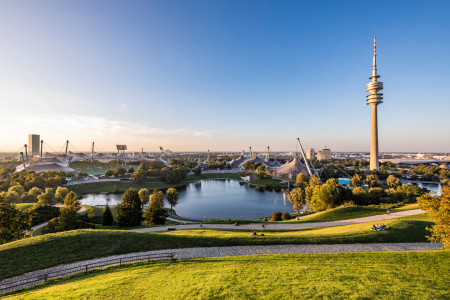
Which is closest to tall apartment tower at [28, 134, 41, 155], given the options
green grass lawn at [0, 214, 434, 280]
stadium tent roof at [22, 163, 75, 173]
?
stadium tent roof at [22, 163, 75, 173]

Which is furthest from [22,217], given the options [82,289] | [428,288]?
[428,288]

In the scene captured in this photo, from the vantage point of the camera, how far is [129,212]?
20906mm

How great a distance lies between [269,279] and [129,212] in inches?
746

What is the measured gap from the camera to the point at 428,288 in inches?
235

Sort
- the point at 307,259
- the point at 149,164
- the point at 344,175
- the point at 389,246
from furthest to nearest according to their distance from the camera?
the point at 149,164 → the point at 344,175 → the point at 389,246 → the point at 307,259

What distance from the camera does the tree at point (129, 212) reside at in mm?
20641

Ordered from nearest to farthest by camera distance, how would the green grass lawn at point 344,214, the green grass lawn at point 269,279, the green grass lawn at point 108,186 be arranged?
the green grass lawn at point 269,279
the green grass lawn at point 344,214
the green grass lawn at point 108,186

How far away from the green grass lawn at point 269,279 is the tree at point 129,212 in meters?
13.7

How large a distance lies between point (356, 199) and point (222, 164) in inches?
2943

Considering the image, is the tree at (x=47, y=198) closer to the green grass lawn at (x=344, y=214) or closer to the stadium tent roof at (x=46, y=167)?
the stadium tent roof at (x=46, y=167)

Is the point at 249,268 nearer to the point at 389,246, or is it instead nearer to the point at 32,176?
the point at 389,246

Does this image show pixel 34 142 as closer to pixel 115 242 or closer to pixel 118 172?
pixel 118 172

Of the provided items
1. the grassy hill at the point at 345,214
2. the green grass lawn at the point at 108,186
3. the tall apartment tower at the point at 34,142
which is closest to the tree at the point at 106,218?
the grassy hill at the point at 345,214

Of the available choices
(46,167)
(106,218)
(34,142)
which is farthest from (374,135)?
(34,142)
